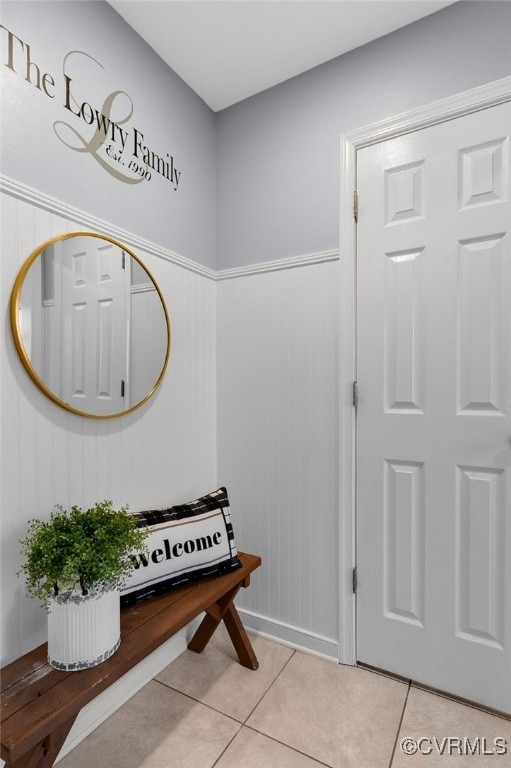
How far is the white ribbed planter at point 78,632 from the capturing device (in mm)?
1049

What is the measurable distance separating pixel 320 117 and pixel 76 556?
6.28 feet

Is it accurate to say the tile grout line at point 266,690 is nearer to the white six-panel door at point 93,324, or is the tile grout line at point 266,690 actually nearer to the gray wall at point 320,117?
the white six-panel door at point 93,324

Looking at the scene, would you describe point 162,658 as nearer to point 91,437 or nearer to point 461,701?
point 91,437

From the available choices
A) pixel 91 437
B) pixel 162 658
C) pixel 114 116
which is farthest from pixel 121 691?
pixel 114 116

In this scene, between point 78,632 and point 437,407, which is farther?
point 437,407

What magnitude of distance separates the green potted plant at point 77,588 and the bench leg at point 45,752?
129mm

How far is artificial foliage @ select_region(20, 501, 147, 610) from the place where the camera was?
1025 millimetres

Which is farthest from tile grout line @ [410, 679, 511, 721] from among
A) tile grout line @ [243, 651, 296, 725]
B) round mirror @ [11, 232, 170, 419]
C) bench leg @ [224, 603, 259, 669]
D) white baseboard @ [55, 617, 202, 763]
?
round mirror @ [11, 232, 170, 419]

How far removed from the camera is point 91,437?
1.41m

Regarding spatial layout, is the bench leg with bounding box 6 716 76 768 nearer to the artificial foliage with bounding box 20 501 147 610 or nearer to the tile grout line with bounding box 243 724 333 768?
the artificial foliage with bounding box 20 501 147 610

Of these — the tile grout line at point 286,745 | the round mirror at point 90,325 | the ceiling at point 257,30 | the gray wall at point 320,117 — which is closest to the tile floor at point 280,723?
the tile grout line at point 286,745

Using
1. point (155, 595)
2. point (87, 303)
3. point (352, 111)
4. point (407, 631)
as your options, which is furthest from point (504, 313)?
point (155, 595)

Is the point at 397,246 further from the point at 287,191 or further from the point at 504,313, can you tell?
the point at 287,191

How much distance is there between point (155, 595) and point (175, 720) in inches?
17.8
